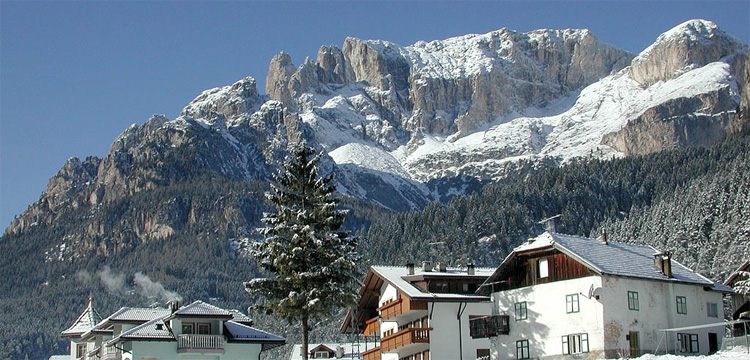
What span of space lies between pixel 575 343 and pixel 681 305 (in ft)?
27.4

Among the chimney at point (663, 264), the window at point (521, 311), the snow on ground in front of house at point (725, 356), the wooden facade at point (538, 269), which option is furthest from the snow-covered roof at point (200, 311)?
the snow on ground in front of house at point (725, 356)

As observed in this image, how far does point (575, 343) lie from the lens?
67.1m

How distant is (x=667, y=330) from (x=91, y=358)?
5046 centimetres

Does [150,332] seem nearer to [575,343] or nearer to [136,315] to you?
[136,315]

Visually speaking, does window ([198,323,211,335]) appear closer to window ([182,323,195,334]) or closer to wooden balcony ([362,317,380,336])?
window ([182,323,195,334])

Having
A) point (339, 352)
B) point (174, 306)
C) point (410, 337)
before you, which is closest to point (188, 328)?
point (174, 306)

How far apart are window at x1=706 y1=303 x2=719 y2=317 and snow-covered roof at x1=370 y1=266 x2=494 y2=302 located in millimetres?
15560

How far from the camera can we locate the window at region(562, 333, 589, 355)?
66.2m

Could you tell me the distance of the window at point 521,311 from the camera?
7175 cm

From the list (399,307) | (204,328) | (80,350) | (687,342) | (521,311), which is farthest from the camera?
(80,350)

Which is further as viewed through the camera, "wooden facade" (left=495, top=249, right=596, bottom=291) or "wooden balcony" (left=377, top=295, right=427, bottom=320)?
"wooden balcony" (left=377, top=295, right=427, bottom=320)

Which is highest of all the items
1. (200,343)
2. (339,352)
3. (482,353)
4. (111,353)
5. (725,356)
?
(200,343)

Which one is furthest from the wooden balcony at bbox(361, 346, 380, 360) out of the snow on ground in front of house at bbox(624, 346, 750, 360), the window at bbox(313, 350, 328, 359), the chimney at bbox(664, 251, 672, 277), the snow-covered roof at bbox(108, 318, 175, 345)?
the window at bbox(313, 350, 328, 359)

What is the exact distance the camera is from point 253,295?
6644 cm
